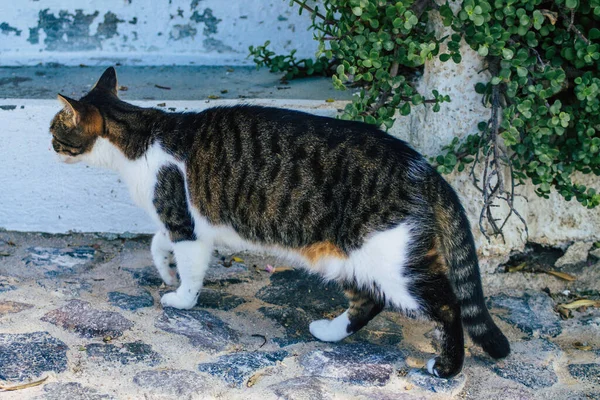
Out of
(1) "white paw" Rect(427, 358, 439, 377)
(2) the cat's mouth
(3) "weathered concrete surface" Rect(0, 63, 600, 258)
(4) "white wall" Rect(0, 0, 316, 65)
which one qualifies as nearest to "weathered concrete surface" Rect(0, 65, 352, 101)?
(3) "weathered concrete surface" Rect(0, 63, 600, 258)

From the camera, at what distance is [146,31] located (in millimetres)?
5629

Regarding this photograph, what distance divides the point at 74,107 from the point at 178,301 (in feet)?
3.57

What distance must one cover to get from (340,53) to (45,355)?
6.70ft

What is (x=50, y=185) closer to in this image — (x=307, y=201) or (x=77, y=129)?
(x=77, y=129)

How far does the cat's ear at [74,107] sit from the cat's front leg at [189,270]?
0.79 meters

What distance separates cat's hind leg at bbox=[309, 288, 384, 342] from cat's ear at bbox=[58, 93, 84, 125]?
5.12 feet

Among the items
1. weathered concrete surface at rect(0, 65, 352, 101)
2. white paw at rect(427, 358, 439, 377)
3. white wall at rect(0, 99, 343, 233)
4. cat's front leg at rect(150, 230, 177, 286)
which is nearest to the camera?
white paw at rect(427, 358, 439, 377)

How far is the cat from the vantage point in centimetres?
324

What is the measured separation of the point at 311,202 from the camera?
338 centimetres

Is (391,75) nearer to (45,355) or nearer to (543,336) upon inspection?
(543,336)

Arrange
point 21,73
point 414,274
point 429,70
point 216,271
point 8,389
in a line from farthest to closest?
1. point 21,73
2. point 216,271
3. point 429,70
4. point 414,274
5. point 8,389

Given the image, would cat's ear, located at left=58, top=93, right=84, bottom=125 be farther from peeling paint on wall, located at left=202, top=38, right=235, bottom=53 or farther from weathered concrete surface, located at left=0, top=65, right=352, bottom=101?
peeling paint on wall, located at left=202, top=38, right=235, bottom=53

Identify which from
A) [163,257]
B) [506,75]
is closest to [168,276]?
[163,257]

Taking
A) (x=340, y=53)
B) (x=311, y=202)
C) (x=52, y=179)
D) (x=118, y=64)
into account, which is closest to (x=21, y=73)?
(x=118, y=64)
